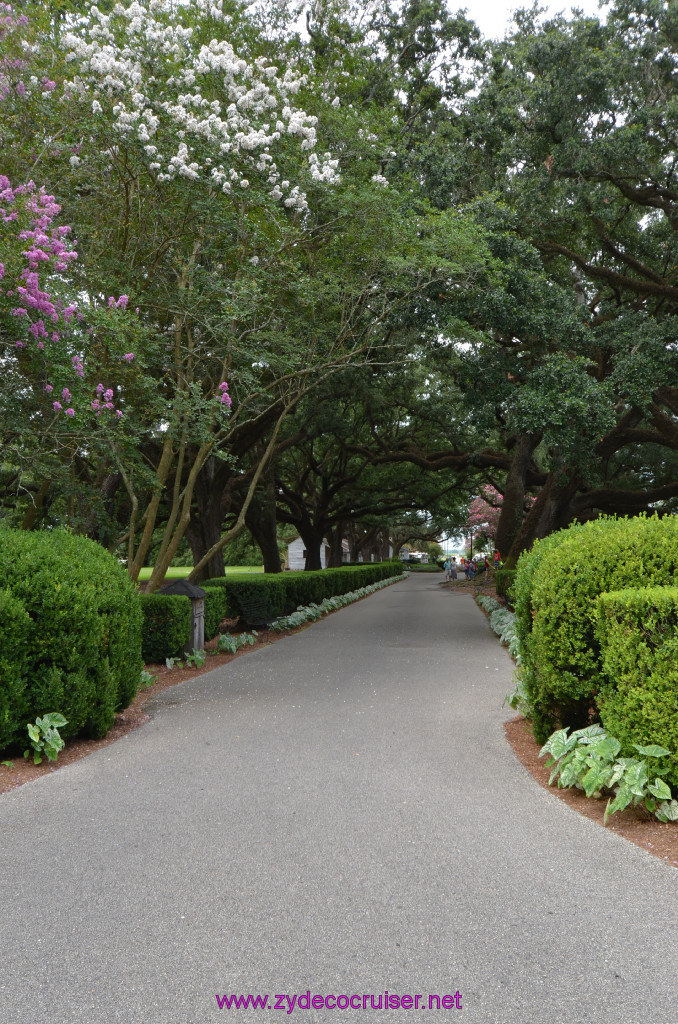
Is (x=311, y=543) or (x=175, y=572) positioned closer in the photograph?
(x=311, y=543)

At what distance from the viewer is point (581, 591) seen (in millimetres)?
4617

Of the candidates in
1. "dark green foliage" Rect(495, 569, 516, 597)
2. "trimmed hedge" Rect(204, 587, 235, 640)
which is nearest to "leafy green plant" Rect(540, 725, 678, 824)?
"trimmed hedge" Rect(204, 587, 235, 640)

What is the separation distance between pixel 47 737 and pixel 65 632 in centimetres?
76

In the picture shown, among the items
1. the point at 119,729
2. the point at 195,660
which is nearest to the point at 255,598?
the point at 195,660

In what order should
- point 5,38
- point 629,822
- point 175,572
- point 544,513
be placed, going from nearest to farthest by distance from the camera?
point 629,822 → point 5,38 → point 544,513 → point 175,572

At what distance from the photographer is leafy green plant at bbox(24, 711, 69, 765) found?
15.7ft

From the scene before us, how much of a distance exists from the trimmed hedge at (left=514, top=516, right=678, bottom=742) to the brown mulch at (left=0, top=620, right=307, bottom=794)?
3.58 metres

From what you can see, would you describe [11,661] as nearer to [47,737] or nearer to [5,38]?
[47,737]

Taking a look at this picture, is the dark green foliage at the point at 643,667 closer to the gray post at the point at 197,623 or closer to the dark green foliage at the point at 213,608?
the gray post at the point at 197,623

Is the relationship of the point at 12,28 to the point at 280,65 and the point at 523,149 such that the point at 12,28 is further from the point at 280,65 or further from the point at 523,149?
the point at 523,149

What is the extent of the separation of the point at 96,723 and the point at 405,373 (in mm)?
16458

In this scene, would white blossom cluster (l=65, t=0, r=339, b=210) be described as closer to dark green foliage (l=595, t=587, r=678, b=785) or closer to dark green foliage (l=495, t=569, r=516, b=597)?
dark green foliage (l=595, t=587, r=678, b=785)

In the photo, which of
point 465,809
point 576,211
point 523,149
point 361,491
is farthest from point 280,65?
point 361,491

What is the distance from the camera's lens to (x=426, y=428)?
74.0 ft
